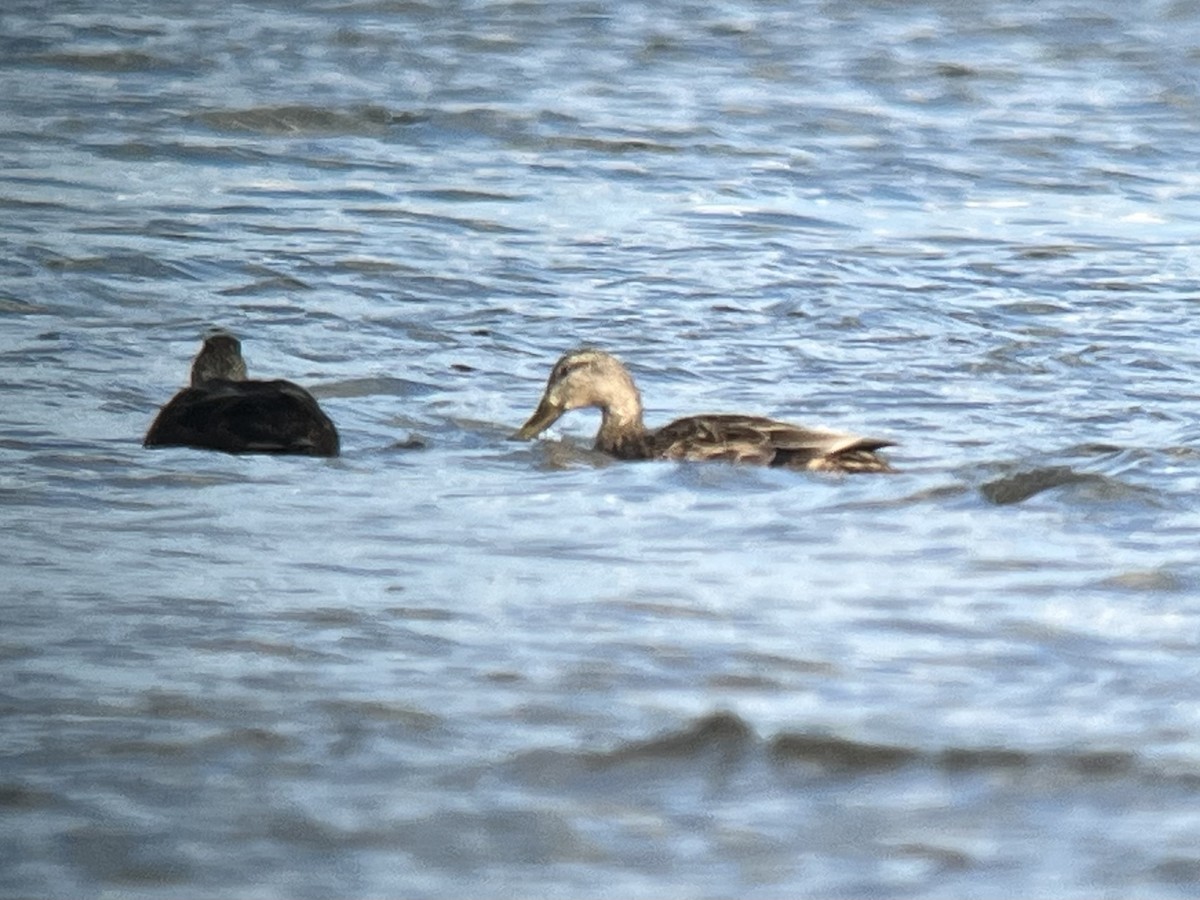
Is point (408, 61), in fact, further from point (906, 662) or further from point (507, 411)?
point (906, 662)

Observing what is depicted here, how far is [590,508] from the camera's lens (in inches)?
336

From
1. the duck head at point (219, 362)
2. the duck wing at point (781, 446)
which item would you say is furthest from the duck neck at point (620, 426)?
the duck head at point (219, 362)

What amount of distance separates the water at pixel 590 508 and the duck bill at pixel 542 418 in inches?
3.9

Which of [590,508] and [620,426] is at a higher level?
[590,508]

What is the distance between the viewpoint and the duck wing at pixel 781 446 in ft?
29.8

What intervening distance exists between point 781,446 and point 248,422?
1817 millimetres

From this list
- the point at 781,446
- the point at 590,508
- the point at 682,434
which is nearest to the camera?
the point at 590,508

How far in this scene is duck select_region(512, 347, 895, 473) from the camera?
9.09 meters

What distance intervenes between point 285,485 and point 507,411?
1.92 metres

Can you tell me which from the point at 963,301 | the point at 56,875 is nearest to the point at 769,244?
the point at 963,301

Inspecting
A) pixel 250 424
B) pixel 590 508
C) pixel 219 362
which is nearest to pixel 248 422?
pixel 250 424

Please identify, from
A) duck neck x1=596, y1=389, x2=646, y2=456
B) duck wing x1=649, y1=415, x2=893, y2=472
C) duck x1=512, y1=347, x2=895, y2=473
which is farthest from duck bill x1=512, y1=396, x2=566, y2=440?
duck wing x1=649, y1=415, x2=893, y2=472

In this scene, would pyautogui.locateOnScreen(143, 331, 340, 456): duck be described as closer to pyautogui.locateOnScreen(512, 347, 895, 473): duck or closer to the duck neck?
pyautogui.locateOnScreen(512, 347, 895, 473): duck

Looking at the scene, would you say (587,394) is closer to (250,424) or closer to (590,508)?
(250,424)
